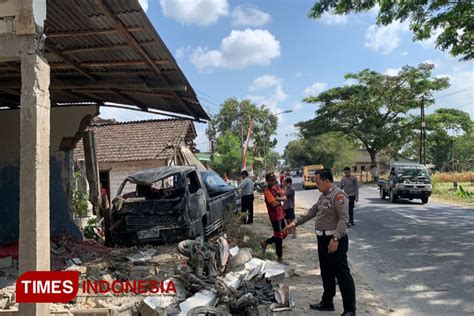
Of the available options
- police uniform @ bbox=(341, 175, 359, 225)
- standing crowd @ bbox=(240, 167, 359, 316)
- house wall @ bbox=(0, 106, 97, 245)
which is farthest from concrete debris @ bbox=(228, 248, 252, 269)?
police uniform @ bbox=(341, 175, 359, 225)

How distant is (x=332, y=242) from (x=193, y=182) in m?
4.89

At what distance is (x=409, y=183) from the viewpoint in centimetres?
1914

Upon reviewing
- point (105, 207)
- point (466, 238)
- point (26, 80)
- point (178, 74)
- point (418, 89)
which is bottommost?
point (466, 238)

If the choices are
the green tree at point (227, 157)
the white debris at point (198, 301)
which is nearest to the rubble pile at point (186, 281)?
the white debris at point (198, 301)

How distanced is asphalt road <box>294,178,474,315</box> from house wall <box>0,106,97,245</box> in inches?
260

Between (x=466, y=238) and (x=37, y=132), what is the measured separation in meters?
9.79

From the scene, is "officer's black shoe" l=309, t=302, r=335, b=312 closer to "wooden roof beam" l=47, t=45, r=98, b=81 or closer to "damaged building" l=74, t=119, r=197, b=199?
"wooden roof beam" l=47, t=45, r=98, b=81

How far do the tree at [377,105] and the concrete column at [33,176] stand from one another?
3736 centimetres

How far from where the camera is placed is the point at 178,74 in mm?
6328

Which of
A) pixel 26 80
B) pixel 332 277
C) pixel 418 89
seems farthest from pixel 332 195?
pixel 418 89

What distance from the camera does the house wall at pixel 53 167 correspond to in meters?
8.66

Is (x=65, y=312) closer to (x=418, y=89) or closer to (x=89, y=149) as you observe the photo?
(x=89, y=149)

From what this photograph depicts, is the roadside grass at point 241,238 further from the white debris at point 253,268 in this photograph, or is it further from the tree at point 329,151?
the tree at point 329,151

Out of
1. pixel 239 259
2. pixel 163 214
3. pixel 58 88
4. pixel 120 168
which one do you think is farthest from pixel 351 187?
pixel 120 168
